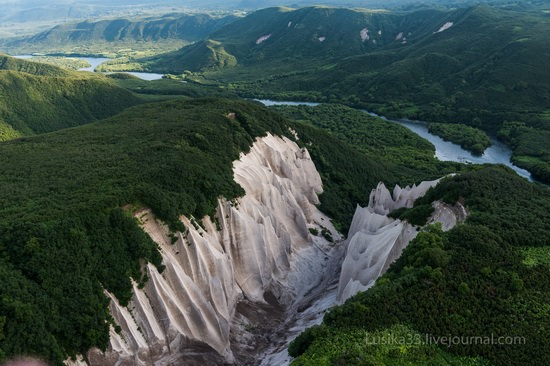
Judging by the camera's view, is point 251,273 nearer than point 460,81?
Yes

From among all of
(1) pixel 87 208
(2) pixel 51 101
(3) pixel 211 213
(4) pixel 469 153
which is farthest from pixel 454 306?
(2) pixel 51 101

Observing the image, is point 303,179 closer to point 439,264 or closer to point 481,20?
point 439,264

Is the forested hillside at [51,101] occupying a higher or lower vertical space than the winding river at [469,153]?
higher

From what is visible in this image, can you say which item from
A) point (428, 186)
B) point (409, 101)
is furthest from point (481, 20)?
point (428, 186)

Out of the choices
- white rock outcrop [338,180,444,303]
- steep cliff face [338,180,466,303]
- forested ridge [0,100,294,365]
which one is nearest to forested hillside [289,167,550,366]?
steep cliff face [338,180,466,303]

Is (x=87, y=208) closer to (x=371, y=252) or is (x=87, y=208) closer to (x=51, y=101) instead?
(x=371, y=252)

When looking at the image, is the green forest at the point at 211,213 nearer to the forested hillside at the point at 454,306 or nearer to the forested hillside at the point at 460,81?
the forested hillside at the point at 454,306

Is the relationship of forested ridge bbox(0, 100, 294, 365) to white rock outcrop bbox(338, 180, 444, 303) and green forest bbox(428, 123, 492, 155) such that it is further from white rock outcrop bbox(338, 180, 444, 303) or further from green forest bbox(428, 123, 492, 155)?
green forest bbox(428, 123, 492, 155)

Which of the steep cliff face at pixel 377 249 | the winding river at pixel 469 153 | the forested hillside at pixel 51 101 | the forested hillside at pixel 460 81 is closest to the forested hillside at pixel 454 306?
the steep cliff face at pixel 377 249

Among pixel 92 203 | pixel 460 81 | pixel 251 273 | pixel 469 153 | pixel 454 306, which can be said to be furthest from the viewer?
pixel 460 81
